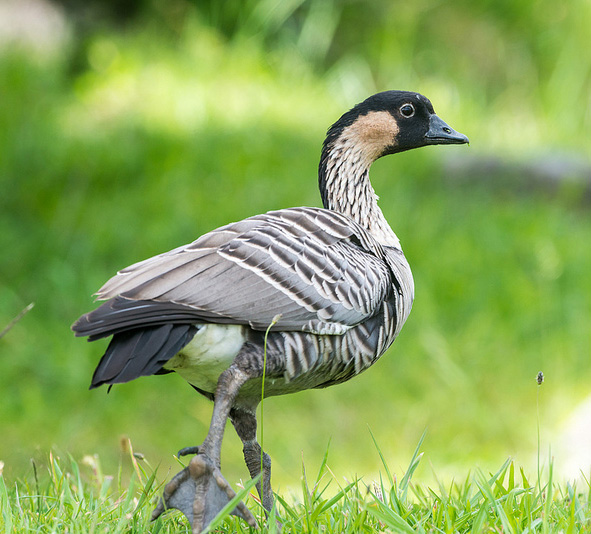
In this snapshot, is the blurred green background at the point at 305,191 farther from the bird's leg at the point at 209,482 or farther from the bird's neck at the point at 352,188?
the bird's neck at the point at 352,188

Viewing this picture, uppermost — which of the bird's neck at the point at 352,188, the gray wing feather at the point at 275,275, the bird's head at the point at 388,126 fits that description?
the bird's head at the point at 388,126

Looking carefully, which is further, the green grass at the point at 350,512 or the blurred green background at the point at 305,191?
the blurred green background at the point at 305,191

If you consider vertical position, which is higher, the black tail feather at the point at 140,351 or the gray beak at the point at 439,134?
the gray beak at the point at 439,134

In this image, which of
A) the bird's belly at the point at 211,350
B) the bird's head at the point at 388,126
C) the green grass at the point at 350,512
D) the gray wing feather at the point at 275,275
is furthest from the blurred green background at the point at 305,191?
the bird's head at the point at 388,126

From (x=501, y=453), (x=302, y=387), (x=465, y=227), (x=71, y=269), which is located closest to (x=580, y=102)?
(x=465, y=227)

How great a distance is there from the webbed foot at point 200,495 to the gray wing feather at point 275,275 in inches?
21.8

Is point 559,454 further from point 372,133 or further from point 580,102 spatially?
point 580,102

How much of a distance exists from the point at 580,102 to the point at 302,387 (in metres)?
8.90

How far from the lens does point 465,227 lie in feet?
29.2

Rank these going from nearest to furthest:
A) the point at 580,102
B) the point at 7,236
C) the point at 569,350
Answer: the point at 569,350, the point at 7,236, the point at 580,102

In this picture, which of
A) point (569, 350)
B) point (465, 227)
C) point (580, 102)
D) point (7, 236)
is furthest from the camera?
point (580, 102)

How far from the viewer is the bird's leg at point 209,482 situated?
3125 millimetres

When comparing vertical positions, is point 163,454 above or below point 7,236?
below

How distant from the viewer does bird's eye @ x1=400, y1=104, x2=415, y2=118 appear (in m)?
Result: 4.25
